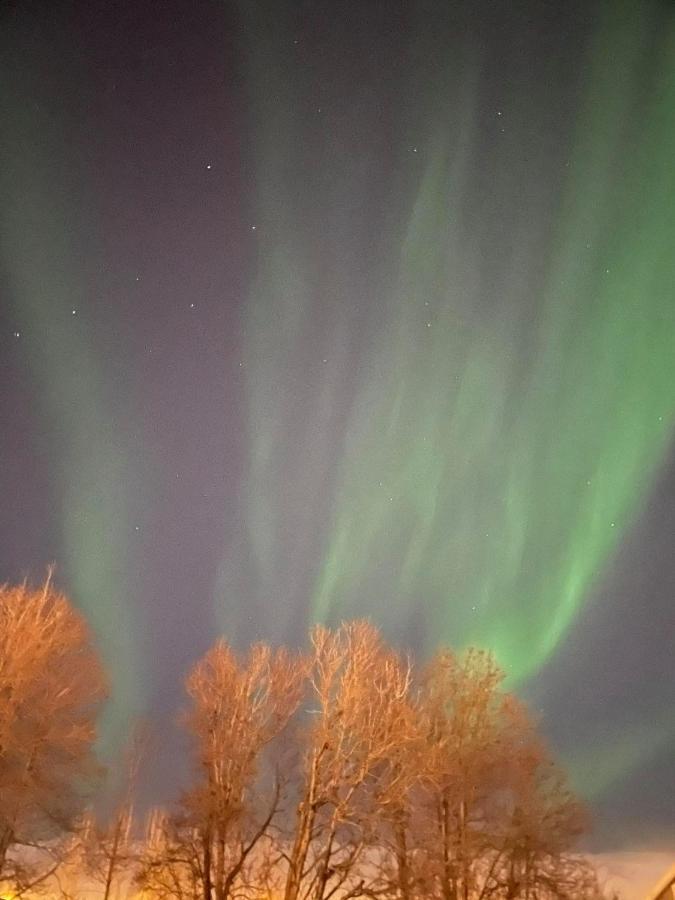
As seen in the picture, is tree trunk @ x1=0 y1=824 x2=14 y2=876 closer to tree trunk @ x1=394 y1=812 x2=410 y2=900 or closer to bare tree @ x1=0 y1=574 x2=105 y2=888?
bare tree @ x1=0 y1=574 x2=105 y2=888

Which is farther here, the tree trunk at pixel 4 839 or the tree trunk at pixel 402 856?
the tree trunk at pixel 402 856

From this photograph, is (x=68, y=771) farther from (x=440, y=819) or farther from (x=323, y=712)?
(x=440, y=819)

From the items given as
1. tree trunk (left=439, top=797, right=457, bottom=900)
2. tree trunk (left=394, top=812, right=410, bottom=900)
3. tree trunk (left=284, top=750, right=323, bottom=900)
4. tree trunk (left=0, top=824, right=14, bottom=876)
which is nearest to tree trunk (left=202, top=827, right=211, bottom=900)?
tree trunk (left=284, top=750, right=323, bottom=900)

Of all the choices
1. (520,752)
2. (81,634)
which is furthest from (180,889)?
(520,752)

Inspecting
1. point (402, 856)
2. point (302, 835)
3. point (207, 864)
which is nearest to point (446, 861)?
point (402, 856)

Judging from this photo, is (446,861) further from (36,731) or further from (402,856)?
(36,731)

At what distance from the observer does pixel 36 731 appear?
18672mm

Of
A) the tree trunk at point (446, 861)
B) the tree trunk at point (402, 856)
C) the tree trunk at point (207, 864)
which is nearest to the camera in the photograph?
the tree trunk at point (207, 864)

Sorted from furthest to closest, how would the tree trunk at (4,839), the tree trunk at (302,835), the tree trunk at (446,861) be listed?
the tree trunk at (446,861), the tree trunk at (4,839), the tree trunk at (302,835)

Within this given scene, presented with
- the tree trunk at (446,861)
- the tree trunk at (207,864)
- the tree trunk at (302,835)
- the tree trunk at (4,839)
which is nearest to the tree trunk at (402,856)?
the tree trunk at (446,861)

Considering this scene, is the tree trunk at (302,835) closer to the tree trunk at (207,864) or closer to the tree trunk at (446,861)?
the tree trunk at (207,864)

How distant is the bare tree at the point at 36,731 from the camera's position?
17828mm

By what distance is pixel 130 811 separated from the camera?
30484 mm

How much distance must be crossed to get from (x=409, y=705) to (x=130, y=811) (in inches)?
653
